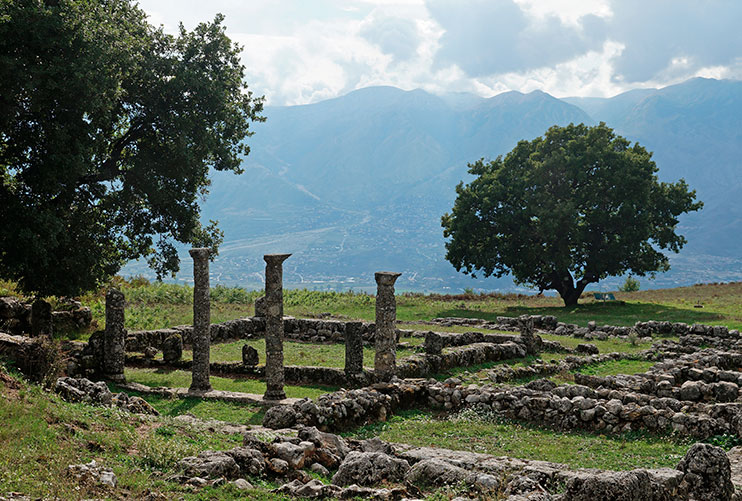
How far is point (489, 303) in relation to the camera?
46.8m

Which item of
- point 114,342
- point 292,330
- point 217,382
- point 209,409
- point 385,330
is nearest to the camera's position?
point 209,409

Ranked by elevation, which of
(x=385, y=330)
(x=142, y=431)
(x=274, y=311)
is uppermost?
(x=274, y=311)

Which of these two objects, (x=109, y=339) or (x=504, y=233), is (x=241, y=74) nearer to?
Result: (x=109, y=339)

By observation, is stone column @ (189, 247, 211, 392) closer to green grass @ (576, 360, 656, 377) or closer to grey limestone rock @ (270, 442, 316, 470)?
grey limestone rock @ (270, 442, 316, 470)

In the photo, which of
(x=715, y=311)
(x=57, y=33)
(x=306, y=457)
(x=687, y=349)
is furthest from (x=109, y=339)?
(x=715, y=311)

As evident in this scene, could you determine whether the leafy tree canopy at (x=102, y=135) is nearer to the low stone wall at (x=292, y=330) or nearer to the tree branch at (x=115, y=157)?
the tree branch at (x=115, y=157)

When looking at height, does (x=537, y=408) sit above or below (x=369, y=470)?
below

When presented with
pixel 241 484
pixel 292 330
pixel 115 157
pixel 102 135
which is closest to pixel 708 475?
pixel 241 484

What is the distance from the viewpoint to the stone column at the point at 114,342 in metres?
19.0

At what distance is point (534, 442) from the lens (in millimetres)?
13336

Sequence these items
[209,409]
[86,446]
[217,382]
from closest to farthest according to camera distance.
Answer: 1. [86,446]
2. [209,409]
3. [217,382]

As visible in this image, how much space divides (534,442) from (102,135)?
57.2ft

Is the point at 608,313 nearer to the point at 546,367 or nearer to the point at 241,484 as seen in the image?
the point at 546,367

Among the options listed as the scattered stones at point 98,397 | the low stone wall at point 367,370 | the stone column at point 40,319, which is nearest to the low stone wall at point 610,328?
the low stone wall at point 367,370
